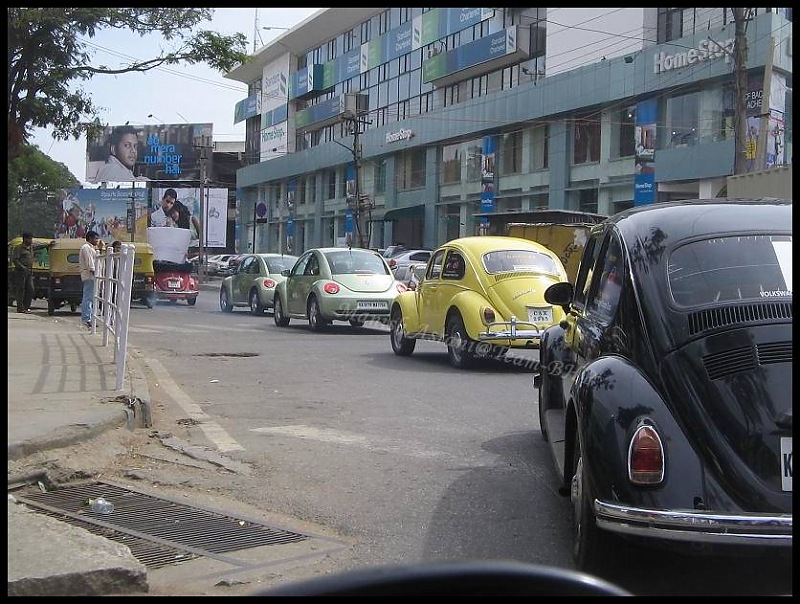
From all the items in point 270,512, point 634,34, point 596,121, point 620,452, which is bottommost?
point 270,512

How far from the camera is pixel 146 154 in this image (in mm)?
80750

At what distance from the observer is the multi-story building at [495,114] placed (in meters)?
31.0

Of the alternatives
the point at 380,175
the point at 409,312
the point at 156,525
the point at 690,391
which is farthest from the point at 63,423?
the point at 380,175

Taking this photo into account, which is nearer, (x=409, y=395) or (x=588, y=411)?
(x=588, y=411)

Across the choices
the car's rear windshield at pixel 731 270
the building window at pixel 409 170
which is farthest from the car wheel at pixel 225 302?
the building window at pixel 409 170

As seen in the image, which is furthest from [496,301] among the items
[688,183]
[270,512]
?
[688,183]

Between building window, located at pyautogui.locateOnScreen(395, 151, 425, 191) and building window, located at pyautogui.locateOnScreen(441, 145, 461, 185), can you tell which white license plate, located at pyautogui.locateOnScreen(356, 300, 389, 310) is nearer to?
building window, located at pyautogui.locateOnScreen(441, 145, 461, 185)

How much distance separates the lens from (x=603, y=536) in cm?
417

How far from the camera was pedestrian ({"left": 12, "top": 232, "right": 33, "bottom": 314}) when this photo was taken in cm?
2169

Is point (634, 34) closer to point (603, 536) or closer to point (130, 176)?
point (603, 536)

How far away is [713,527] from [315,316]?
14.5 metres

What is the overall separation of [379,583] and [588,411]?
9.18 feet

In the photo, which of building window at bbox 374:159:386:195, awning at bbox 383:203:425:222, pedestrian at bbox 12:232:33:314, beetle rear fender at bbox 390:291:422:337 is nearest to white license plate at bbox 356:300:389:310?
beetle rear fender at bbox 390:291:422:337

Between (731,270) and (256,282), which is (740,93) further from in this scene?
(731,270)
